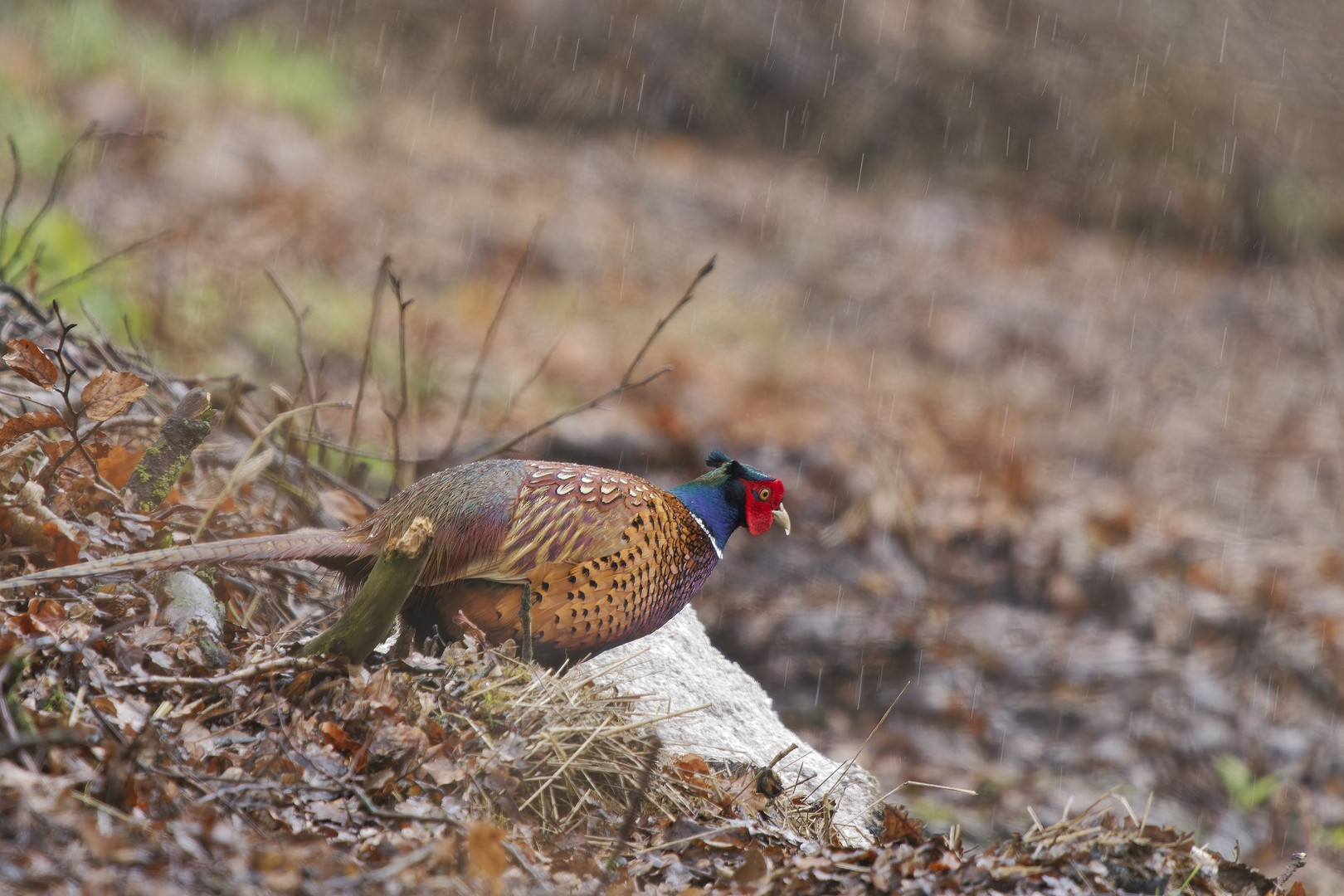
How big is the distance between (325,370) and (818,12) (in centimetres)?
829

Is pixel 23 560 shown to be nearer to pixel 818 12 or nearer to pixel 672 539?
pixel 672 539

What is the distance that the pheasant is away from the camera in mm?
3141

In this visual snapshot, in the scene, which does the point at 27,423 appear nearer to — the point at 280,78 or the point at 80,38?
the point at 80,38

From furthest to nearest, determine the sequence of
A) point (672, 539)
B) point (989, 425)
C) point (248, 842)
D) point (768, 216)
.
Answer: point (768, 216) → point (989, 425) → point (672, 539) → point (248, 842)

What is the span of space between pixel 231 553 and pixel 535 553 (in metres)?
0.79

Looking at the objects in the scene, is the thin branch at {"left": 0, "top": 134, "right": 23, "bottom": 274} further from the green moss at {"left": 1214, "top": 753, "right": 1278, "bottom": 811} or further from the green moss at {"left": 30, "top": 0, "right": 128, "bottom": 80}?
the green moss at {"left": 1214, "top": 753, "right": 1278, "bottom": 811}

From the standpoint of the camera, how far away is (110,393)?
3.23 m

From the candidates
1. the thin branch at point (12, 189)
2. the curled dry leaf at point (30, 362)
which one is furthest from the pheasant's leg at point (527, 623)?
the thin branch at point (12, 189)

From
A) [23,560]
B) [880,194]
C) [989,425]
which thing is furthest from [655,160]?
[23,560]

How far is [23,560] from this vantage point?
3.10m

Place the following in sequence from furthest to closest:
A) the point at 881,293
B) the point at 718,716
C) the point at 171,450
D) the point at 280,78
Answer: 1. the point at 280,78
2. the point at 881,293
3. the point at 718,716
4. the point at 171,450

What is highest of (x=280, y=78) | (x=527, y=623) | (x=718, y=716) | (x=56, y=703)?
(x=280, y=78)

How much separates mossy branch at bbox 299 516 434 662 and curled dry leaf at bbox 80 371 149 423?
0.93 m

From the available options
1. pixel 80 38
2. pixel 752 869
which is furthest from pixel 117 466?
pixel 80 38
